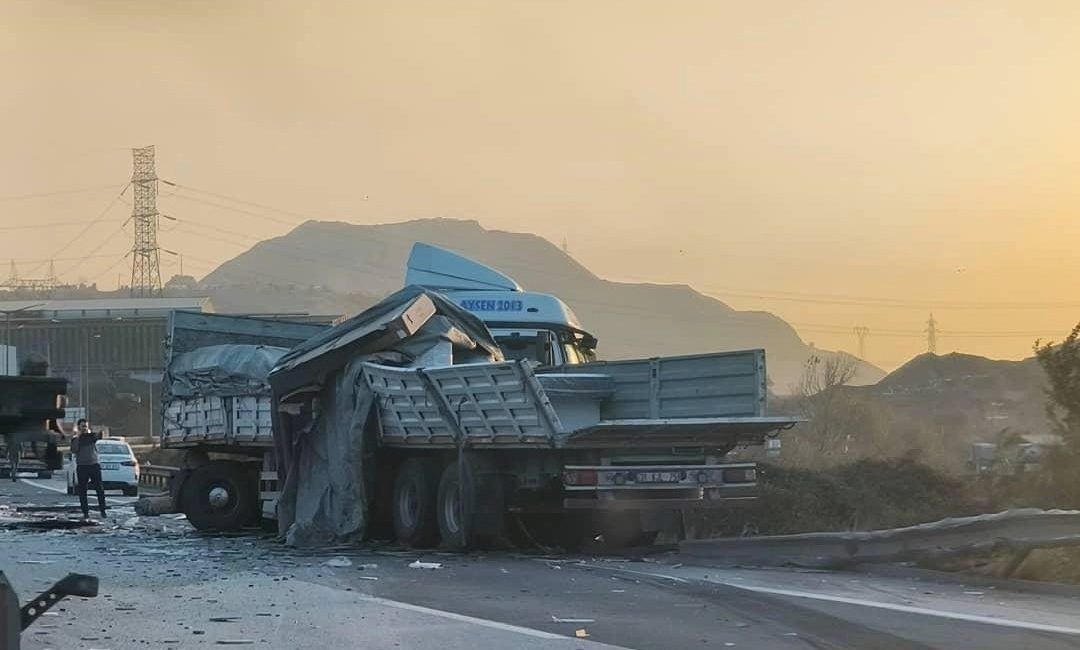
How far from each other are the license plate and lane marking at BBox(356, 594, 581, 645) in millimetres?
4095

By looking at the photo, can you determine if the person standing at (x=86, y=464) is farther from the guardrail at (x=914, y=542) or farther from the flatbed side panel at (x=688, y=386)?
the guardrail at (x=914, y=542)

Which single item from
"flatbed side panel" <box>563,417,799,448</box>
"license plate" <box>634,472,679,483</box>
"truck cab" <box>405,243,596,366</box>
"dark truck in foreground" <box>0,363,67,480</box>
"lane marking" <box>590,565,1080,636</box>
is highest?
"truck cab" <box>405,243,596,366</box>

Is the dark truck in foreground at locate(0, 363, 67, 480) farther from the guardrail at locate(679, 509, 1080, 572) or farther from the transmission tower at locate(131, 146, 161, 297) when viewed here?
the transmission tower at locate(131, 146, 161, 297)

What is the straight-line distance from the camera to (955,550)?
11977 millimetres

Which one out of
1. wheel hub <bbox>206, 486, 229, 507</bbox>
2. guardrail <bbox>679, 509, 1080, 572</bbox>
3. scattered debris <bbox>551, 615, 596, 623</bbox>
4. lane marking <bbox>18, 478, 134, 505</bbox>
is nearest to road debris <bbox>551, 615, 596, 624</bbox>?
scattered debris <bbox>551, 615, 596, 623</bbox>

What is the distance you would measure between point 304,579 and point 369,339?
4.22m

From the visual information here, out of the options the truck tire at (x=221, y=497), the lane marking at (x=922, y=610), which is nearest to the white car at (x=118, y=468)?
the truck tire at (x=221, y=497)

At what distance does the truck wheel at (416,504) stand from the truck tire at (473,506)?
1.10ft

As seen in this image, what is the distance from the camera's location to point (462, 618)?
9.78 meters

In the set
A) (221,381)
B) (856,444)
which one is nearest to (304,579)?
(221,381)

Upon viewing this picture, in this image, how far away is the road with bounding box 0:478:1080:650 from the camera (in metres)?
8.75

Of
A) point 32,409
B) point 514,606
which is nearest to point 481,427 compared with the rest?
point 514,606

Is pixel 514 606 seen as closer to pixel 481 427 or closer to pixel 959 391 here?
pixel 481 427

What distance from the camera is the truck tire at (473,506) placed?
14.7 m
